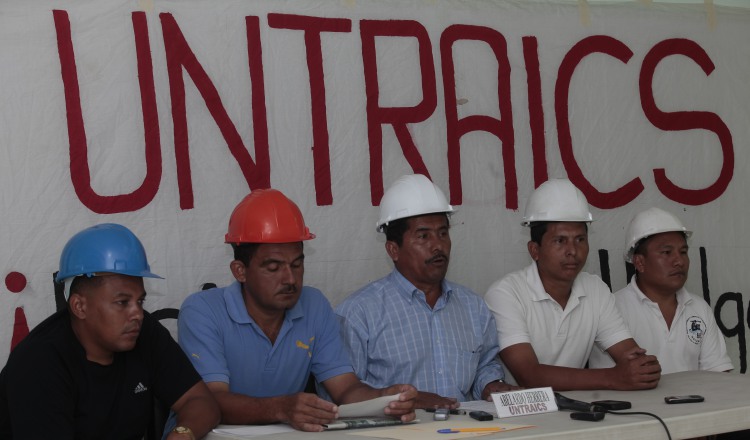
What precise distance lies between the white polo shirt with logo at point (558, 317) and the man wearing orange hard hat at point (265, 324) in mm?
789

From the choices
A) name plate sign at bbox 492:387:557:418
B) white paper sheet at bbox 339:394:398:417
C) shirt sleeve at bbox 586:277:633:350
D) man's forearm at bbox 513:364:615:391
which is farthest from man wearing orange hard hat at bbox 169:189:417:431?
shirt sleeve at bbox 586:277:633:350

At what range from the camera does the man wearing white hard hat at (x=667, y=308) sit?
4.36 m

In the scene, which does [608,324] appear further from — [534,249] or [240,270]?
[240,270]

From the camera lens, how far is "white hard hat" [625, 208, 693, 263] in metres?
4.49

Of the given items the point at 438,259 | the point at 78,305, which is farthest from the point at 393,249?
the point at 78,305

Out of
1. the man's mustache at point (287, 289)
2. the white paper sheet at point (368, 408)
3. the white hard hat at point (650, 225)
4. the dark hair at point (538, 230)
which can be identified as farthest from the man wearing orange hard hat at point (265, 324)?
the white hard hat at point (650, 225)

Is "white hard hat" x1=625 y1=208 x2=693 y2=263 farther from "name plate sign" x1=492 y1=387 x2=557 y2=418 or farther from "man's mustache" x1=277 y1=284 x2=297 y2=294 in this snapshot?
"man's mustache" x1=277 y1=284 x2=297 y2=294

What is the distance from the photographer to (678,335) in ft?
14.4

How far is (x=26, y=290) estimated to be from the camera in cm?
372

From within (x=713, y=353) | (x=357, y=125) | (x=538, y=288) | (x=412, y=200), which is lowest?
(x=713, y=353)

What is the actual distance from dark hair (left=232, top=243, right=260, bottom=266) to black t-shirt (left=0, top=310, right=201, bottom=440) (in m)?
0.43

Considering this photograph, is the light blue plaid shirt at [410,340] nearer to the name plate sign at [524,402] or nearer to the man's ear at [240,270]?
Result: the man's ear at [240,270]

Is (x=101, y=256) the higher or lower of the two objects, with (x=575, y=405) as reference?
higher

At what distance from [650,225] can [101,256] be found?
2557mm
